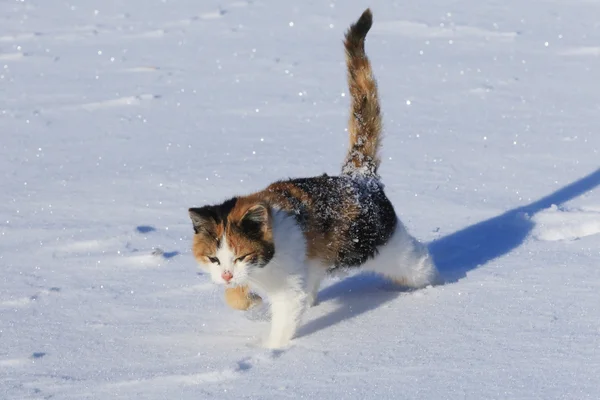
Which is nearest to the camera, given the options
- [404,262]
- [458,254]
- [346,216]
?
[346,216]

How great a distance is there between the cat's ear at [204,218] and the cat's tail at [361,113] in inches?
36.7

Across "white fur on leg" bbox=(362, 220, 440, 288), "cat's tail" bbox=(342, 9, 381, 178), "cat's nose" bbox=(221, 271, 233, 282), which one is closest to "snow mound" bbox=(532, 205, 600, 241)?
"white fur on leg" bbox=(362, 220, 440, 288)

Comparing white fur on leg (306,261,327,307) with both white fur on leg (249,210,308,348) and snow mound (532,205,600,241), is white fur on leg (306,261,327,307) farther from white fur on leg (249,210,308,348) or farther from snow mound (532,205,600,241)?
snow mound (532,205,600,241)

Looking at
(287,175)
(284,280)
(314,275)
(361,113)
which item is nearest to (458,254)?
(361,113)

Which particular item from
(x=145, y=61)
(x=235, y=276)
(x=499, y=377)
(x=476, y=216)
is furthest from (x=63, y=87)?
(x=499, y=377)

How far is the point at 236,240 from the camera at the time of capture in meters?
3.59

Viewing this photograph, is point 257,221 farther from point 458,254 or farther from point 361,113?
point 458,254

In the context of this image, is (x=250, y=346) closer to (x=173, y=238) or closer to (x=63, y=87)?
(x=173, y=238)

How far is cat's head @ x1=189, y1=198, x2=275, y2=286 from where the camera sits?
3.57m

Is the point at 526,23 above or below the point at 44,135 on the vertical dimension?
above

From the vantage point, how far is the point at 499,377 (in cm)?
313

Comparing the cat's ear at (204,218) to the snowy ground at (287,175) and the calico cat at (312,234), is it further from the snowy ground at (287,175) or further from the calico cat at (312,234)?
the snowy ground at (287,175)

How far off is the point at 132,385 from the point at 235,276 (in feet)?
1.94

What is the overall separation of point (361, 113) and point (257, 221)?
1.06 m
